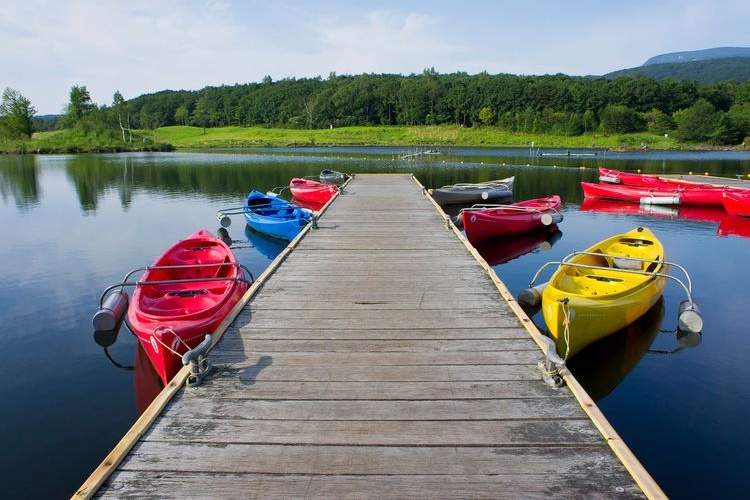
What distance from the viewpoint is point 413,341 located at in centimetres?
593

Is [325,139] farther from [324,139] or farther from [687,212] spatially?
[687,212]

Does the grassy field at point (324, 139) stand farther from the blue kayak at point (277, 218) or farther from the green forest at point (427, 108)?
the blue kayak at point (277, 218)

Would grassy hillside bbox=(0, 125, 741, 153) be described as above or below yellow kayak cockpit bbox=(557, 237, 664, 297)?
above

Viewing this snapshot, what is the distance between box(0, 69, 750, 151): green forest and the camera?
261 feet

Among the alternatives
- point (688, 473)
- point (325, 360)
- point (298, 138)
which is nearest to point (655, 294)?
point (688, 473)

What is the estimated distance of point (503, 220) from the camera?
54.9 feet

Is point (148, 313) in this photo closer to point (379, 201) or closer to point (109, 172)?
point (379, 201)

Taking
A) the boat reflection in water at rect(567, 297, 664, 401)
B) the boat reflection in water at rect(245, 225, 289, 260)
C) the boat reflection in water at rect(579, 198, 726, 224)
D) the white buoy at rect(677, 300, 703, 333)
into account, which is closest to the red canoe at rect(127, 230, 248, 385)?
the boat reflection in water at rect(245, 225, 289, 260)

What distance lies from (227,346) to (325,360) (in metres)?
1.27

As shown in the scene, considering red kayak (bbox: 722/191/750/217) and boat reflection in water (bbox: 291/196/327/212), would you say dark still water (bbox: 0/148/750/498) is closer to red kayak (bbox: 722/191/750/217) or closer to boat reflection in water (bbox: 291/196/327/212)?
red kayak (bbox: 722/191/750/217)

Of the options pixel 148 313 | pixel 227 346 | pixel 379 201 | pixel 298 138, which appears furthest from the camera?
pixel 298 138

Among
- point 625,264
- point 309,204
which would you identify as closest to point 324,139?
point 309,204

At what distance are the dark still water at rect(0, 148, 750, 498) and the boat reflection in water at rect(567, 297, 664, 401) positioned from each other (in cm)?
3

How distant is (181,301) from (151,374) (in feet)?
4.25
